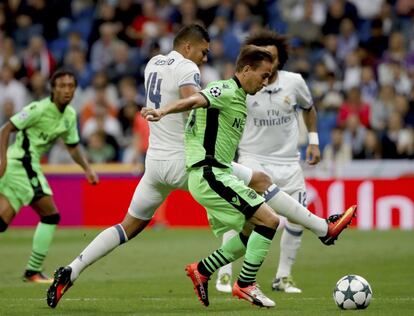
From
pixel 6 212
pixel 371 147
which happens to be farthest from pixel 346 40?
pixel 6 212

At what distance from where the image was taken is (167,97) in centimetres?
982

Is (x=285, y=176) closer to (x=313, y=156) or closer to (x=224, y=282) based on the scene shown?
(x=313, y=156)

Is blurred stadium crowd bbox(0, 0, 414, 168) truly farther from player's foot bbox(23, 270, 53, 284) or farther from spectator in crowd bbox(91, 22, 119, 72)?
player's foot bbox(23, 270, 53, 284)

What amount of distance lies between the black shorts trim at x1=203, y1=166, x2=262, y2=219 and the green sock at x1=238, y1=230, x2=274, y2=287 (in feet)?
0.69

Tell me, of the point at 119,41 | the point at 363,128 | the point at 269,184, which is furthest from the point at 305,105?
the point at 119,41

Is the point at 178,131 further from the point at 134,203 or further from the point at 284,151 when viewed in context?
the point at 284,151

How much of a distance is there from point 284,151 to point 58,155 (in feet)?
36.8

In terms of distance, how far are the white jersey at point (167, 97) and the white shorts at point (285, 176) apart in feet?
5.95

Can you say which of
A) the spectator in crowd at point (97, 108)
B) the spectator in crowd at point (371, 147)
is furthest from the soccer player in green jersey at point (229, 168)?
the spectator in crowd at point (97, 108)

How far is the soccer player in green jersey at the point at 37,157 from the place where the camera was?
12.4 metres

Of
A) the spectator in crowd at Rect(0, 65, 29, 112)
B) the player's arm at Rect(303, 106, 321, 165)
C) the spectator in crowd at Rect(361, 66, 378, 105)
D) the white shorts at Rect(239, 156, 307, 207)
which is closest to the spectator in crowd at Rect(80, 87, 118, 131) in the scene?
the spectator in crowd at Rect(0, 65, 29, 112)

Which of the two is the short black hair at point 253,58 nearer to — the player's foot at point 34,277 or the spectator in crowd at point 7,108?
the player's foot at point 34,277

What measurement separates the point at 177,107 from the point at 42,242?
4.18m

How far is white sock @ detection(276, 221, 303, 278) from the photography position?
1141cm
